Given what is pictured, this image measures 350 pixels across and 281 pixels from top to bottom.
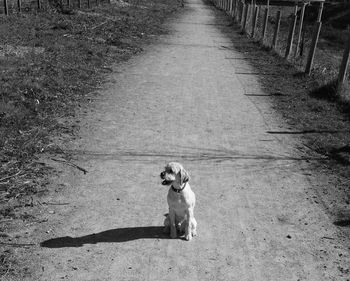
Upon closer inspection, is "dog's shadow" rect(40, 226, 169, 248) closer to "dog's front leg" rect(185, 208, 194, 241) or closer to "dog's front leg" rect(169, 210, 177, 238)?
"dog's front leg" rect(169, 210, 177, 238)

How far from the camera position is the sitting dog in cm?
445

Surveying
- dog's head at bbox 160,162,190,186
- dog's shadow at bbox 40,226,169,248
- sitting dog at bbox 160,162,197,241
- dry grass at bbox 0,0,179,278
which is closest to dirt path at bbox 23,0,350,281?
dog's shadow at bbox 40,226,169,248

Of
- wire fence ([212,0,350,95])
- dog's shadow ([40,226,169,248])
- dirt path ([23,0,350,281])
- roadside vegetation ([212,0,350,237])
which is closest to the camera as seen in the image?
dirt path ([23,0,350,281])

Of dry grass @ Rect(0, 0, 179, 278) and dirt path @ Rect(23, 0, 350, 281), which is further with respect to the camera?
dry grass @ Rect(0, 0, 179, 278)

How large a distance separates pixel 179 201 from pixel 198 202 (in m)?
1.11

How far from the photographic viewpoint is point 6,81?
9578 mm

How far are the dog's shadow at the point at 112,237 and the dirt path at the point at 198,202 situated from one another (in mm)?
11

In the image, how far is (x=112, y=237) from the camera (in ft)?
15.7

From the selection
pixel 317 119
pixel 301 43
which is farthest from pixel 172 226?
pixel 301 43

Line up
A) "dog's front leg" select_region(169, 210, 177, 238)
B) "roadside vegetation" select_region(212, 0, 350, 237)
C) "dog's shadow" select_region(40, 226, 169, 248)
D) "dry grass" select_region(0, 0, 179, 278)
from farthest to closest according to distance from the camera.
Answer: "roadside vegetation" select_region(212, 0, 350, 237), "dry grass" select_region(0, 0, 179, 278), "dog's front leg" select_region(169, 210, 177, 238), "dog's shadow" select_region(40, 226, 169, 248)

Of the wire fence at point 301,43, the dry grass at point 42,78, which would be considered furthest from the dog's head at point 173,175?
Answer: the wire fence at point 301,43

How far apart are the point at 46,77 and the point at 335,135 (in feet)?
21.0

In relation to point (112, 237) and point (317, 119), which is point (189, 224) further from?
point (317, 119)

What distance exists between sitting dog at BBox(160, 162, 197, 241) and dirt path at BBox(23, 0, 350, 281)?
0.46ft
